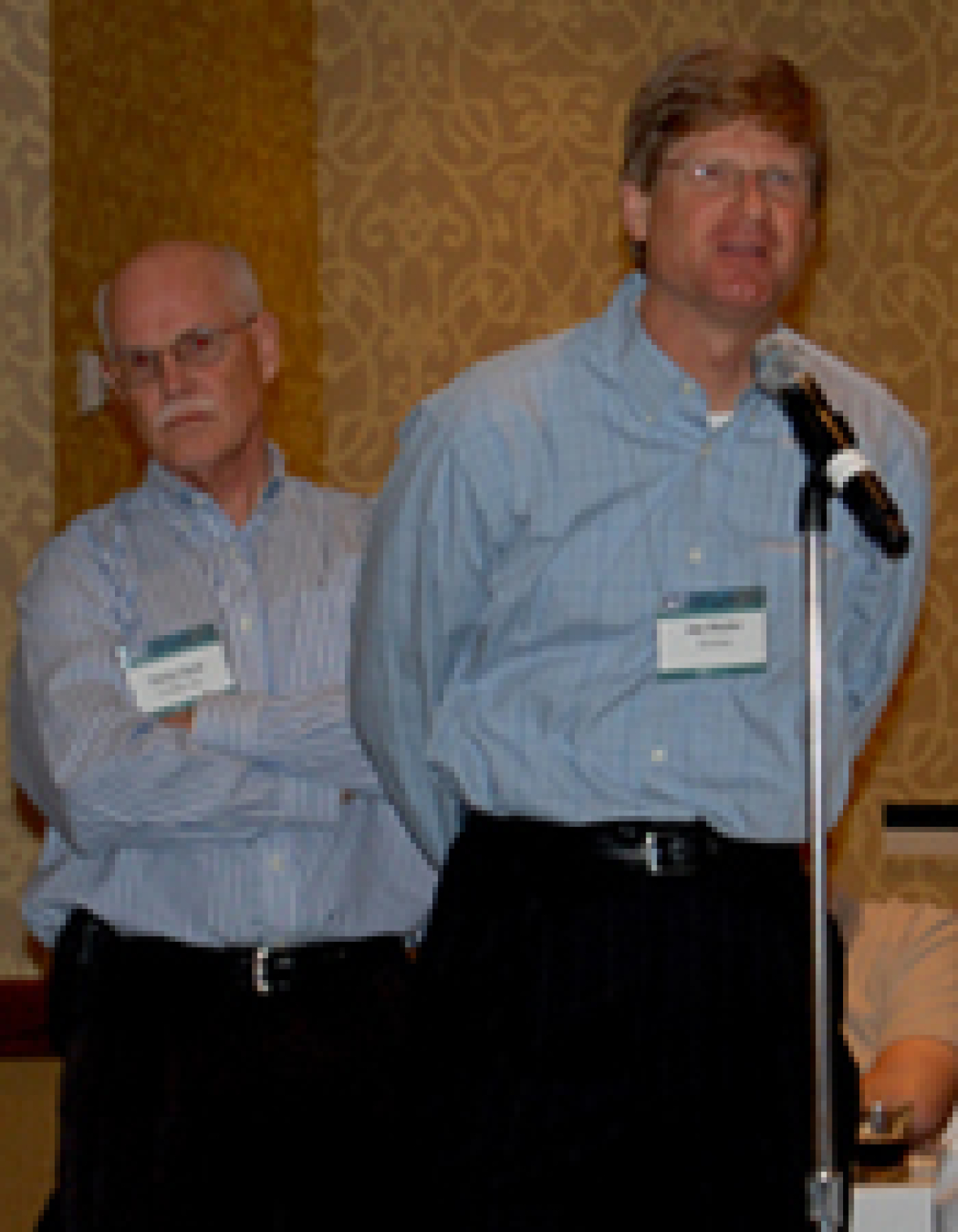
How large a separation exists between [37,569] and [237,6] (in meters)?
2.20

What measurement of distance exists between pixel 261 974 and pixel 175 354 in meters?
0.90

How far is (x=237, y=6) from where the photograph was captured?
14.7 feet

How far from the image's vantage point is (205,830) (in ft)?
8.27

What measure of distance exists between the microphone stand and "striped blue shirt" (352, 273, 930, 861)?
0.75 ft

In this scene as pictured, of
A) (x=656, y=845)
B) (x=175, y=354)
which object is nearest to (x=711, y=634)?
(x=656, y=845)

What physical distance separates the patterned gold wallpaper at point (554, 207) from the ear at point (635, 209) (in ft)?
8.67

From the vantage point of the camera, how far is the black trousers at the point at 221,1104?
7.93 ft

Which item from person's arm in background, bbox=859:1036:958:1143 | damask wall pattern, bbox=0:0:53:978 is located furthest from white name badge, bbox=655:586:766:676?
damask wall pattern, bbox=0:0:53:978

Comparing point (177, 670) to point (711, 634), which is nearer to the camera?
point (711, 634)

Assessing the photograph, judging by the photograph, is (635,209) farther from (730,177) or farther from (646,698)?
(646,698)

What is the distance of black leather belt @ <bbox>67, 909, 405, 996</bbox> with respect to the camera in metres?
2.47

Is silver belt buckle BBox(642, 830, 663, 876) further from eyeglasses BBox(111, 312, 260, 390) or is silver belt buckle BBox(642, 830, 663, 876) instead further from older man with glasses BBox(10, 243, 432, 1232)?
eyeglasses BBox(111, 312, 260, 390)

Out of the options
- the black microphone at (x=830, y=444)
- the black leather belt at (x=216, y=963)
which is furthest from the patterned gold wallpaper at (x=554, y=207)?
the black microphone at (x=830, y=444)

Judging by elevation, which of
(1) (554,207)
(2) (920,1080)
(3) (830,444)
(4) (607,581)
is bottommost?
(2) (920,1080)
